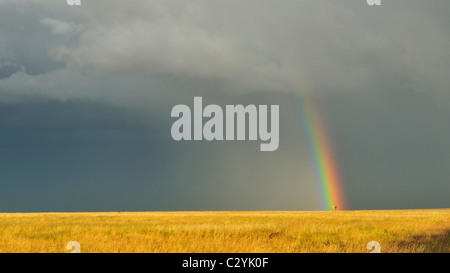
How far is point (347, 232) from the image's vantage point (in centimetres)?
2584

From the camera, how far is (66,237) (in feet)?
77.7

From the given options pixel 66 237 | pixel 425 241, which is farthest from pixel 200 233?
pixel 425 241
